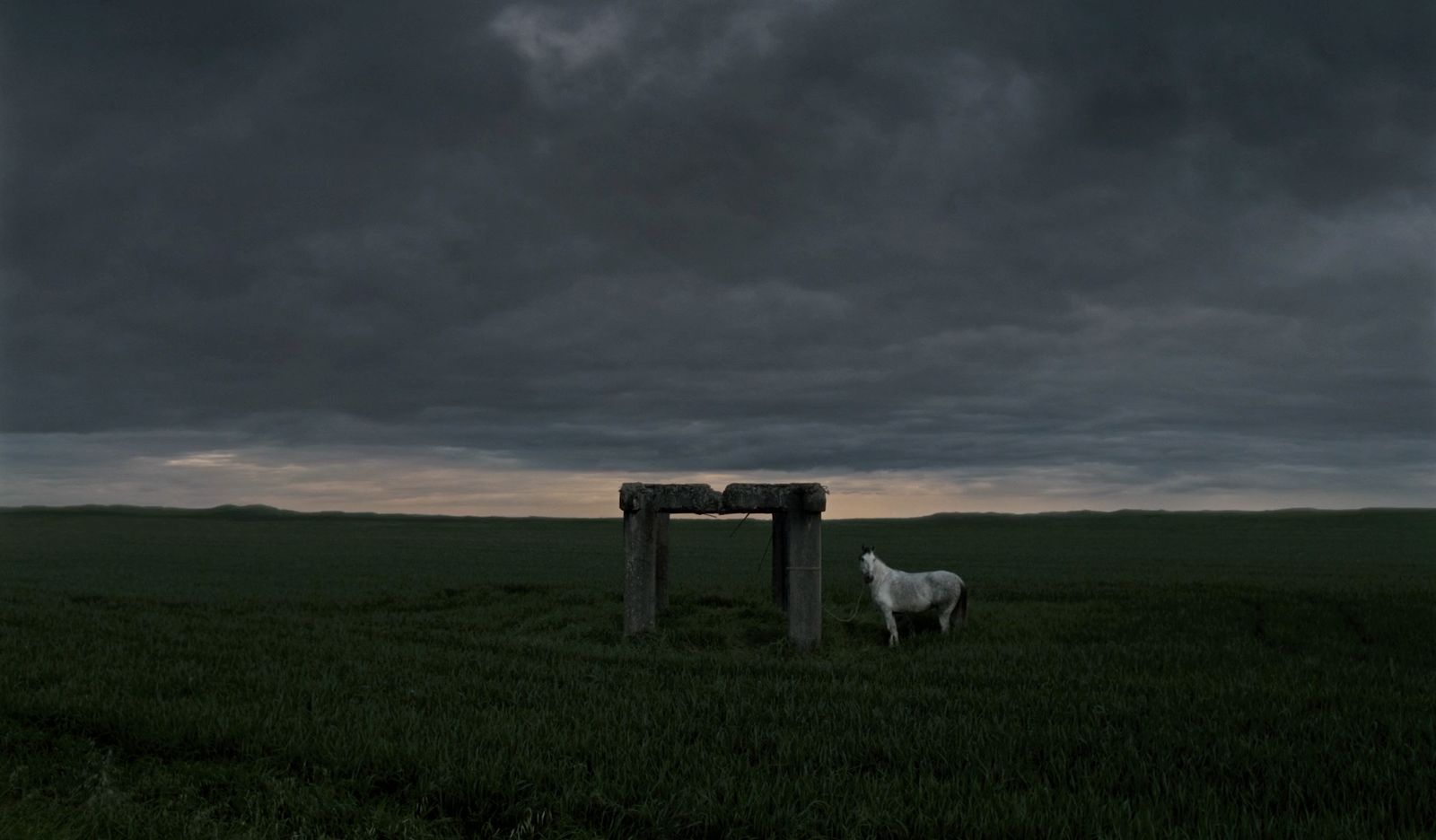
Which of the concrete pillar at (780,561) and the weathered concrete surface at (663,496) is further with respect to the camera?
the concrete pillar at (780,561)

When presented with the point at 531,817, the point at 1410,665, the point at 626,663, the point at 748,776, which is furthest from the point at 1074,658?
the point at 531,817

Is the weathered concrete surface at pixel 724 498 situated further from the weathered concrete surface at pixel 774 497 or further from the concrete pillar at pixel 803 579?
the concrete pillar at pixel 803 579

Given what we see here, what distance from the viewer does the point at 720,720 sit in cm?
910

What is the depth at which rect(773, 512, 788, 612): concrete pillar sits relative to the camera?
17.7 metres

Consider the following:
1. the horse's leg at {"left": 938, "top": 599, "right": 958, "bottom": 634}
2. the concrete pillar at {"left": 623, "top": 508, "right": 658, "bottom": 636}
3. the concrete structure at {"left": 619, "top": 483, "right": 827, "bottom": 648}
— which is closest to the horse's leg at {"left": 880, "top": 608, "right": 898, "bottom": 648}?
the horse's leg at {"left": 938, "top": 599, "right": 958, "bottom": 634}

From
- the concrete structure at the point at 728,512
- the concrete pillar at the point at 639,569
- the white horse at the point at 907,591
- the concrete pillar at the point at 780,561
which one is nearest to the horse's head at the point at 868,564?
the white horse at the point at 907,591

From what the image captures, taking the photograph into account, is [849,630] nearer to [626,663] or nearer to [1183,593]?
[626,663]

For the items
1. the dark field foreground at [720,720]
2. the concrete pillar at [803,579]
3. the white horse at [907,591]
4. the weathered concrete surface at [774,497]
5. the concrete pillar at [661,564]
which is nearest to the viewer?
the dark field foreground at [720,720]

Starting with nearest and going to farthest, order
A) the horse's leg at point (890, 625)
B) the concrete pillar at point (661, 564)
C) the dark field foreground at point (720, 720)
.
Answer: the dark field foreground at point (720, 720) → the horse's leg at point (890, 625) → the concrete pillar at point (661, 564)

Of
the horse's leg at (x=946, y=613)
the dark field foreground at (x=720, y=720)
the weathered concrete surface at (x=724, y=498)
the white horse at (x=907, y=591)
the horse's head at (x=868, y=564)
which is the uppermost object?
the weathered concrete surface at (x=724, y=498)

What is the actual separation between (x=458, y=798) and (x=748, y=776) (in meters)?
2.23

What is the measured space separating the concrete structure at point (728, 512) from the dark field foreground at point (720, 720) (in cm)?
67

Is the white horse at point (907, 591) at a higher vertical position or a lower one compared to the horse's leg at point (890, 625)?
higher

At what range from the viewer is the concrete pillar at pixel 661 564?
17.2 metres
